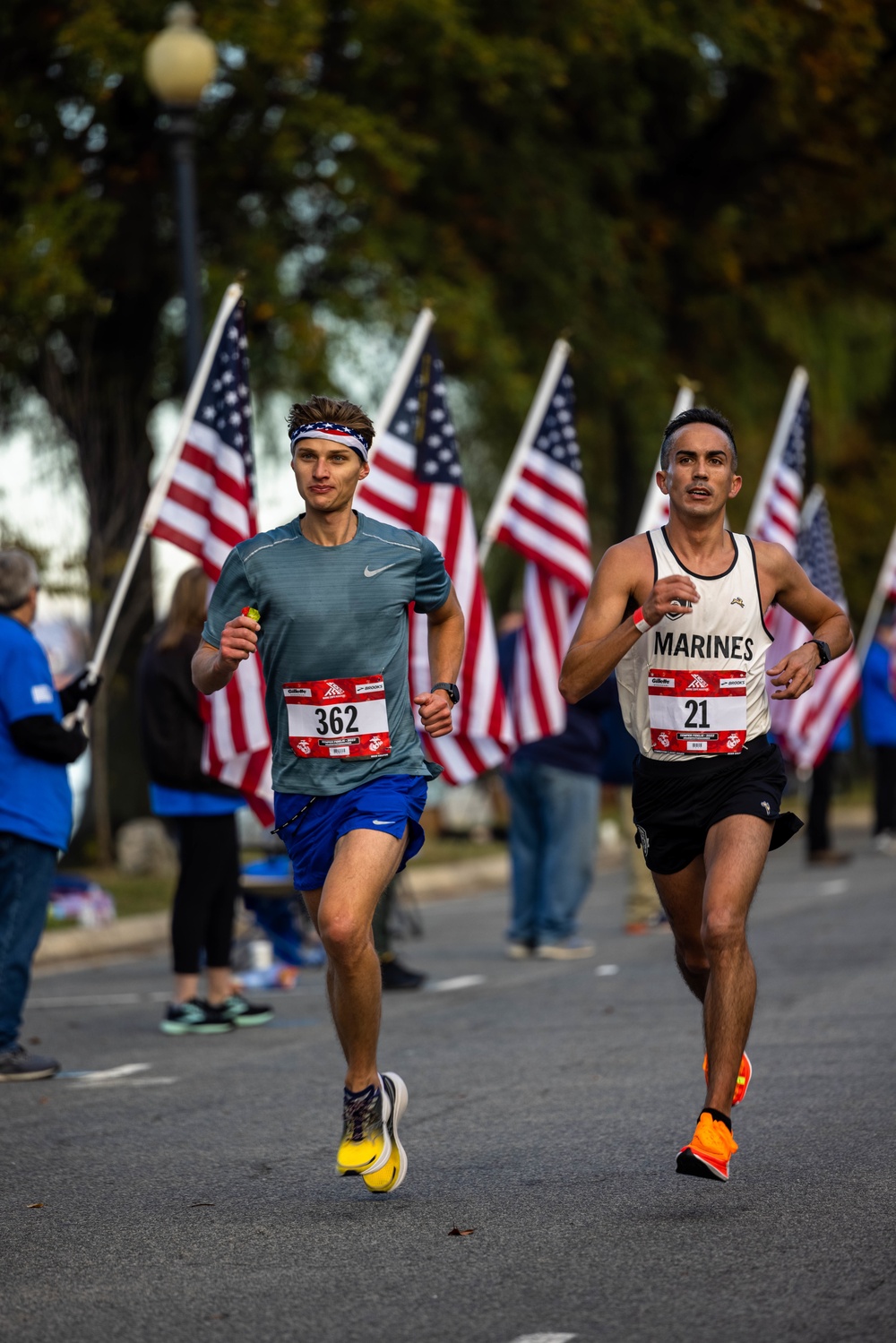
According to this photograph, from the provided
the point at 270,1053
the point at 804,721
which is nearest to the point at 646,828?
the point at 270,1053

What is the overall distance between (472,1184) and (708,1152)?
0.84m

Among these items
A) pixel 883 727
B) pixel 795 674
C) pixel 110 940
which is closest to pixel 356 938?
pixel 795 674

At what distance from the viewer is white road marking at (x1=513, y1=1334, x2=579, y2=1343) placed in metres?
4.21

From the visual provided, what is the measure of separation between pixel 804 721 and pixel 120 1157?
35.8 feet

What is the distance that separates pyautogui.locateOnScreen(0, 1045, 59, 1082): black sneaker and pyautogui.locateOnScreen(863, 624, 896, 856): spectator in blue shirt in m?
13.0

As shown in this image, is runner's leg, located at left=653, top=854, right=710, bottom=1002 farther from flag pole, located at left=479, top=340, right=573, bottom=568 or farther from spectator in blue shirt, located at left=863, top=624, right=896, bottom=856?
spectator in blue shirt, located at left=863, top=624, right=896, bottom=856

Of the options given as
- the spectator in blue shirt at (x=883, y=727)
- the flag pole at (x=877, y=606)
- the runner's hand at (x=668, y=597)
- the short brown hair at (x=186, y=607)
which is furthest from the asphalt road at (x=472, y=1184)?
the spectator in blue shirt at (x=883, y=727)

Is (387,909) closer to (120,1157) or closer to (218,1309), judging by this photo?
(120,1157)

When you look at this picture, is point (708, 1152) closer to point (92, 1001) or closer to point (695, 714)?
point (695, 714)

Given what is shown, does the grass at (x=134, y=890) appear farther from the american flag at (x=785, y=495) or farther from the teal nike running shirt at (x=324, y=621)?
the teal nike running shirt at (x=324, y=621)

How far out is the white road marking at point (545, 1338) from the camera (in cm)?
421

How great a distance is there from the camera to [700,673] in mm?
6035

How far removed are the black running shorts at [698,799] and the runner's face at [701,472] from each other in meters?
0.74

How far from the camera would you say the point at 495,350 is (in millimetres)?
19609
